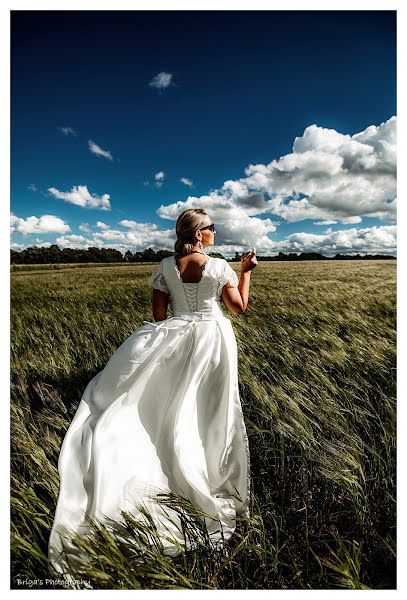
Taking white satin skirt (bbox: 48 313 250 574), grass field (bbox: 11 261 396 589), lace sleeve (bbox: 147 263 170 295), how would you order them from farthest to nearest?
1. lace sleeve (bbox: 147 263 170 295)
2. white satin skirt (bbox: 48 313 250 574)
3. grass field (bbox: 11 261 396 589)

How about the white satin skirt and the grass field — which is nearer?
the grass field

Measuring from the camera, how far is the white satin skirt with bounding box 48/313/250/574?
1871 millimetres

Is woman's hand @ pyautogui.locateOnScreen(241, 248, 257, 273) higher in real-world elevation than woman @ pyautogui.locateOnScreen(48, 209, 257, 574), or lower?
higher

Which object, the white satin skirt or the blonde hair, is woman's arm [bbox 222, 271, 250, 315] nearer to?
the white satin skirt

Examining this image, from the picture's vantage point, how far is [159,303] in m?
2.86

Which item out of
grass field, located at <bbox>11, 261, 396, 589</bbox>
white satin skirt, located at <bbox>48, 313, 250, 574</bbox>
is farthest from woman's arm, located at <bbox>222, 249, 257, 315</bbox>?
grass field, located at <bbox>11, 261, 396, 589</bbox>

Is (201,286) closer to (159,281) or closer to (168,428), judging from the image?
(159,281)

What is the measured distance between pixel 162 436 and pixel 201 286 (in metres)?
1.07

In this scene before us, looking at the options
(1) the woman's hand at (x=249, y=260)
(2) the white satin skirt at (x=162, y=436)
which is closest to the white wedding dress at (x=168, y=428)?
(2) the white satin skirt at (x=162, y=436)

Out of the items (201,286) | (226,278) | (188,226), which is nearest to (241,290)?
(226,278)
